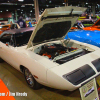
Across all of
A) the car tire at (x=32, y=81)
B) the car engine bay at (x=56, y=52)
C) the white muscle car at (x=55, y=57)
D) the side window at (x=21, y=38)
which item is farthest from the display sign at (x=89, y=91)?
the side window at (x=21, y=38)

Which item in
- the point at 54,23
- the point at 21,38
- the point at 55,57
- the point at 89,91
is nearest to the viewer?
the point at 89,91

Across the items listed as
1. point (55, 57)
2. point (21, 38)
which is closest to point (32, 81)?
point (55, 57)

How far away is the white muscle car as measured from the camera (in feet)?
5.99

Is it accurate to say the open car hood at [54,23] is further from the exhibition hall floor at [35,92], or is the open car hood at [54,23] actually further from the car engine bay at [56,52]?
the exhibition hall floor at [35,92]

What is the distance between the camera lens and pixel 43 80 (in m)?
2.01

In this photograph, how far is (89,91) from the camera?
1943 mm

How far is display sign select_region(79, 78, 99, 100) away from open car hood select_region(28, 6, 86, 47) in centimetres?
139

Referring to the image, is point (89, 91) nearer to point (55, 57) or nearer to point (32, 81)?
point (55, 57)

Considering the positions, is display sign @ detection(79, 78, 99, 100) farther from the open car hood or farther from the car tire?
the open car hood

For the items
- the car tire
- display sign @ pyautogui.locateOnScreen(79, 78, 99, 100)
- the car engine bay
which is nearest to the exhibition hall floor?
the car tire

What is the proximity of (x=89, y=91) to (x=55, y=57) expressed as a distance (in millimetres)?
848

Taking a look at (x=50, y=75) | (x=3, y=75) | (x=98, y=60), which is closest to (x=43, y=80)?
(x=50, y=75)

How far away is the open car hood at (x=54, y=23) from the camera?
222 cm

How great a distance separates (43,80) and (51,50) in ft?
3.15
